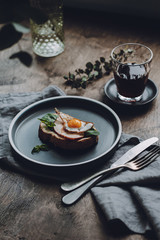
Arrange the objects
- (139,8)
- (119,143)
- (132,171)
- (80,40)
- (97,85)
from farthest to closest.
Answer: (139,8), (80,40), (97,85), (119,143), (132,171)

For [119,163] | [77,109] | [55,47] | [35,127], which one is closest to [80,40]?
[55,47]

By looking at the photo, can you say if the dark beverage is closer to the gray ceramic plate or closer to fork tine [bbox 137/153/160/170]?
the gray ceramic plate

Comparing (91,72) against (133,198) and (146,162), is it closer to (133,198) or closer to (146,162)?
(146,162)

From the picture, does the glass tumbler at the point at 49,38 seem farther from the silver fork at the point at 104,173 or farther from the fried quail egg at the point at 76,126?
the silver fork at the point at 104,173

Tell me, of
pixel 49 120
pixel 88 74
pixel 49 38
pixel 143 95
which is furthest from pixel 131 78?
pixel 49 38

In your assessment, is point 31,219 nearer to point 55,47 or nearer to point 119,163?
point 119,163

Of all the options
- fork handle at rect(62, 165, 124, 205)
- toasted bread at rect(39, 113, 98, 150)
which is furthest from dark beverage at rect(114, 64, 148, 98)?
fork handle at rect(62, 165, 124, 205)

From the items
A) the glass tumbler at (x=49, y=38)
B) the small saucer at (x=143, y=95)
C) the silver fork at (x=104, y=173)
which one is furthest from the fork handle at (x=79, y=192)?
the glass tumbler at (x=49, y=38)
